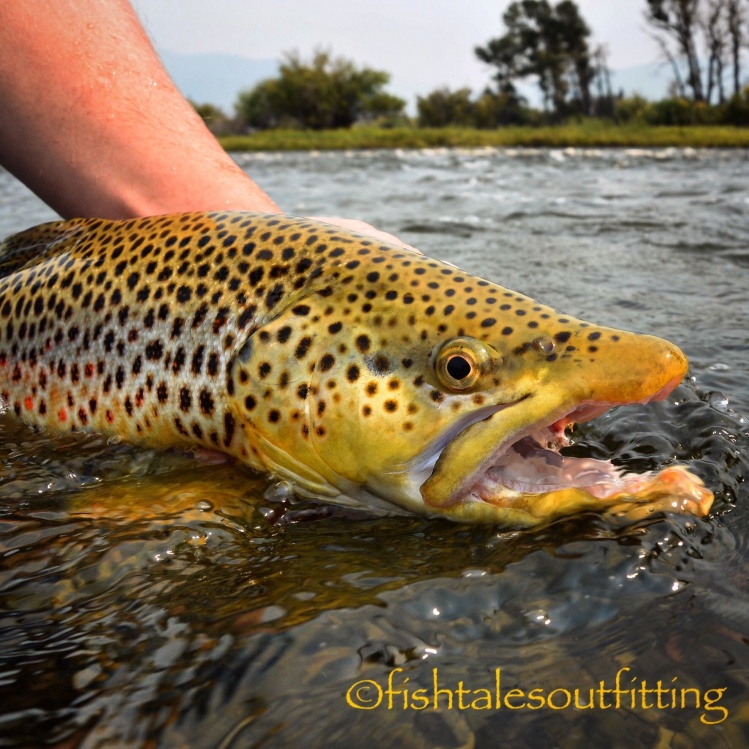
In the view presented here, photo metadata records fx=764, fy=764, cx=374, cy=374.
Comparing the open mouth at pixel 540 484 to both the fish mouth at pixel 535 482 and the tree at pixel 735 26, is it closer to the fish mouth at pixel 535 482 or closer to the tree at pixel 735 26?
the fish mouth at pixel 535 482

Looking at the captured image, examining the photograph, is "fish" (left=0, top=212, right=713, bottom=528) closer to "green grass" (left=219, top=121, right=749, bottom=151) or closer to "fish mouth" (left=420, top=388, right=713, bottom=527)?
"fish mouth" (left=420, top=388, right=713, bottom=527)

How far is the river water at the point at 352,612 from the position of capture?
1523mm

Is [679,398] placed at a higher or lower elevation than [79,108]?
lower

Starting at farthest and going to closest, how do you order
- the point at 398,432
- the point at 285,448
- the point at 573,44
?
the point at 573,44, the point at 285,448, the point at 398,432

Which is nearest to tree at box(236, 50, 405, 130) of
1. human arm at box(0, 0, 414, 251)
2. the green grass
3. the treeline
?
the treeline

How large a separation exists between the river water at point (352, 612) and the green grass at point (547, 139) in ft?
93.1

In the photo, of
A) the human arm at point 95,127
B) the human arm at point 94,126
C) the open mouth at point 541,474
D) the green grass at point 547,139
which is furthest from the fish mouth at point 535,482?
the green grass at point 547,139

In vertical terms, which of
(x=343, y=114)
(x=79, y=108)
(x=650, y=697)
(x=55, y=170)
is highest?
(x=343, y=114)

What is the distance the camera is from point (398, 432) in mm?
2113

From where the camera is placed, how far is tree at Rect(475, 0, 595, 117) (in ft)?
251

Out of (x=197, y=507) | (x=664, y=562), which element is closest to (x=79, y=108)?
(x=197, y=507)

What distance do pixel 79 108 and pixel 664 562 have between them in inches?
119

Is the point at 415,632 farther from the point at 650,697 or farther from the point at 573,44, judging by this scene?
the point at 573,44

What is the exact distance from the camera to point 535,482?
2143 mm
